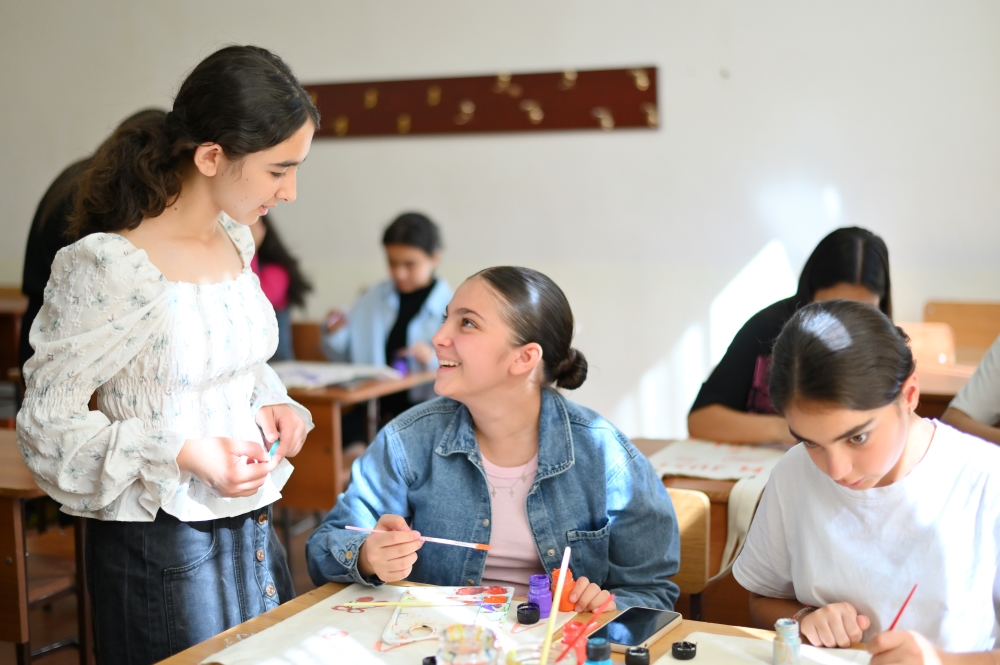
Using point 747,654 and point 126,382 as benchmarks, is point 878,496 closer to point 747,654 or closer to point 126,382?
point 747,654

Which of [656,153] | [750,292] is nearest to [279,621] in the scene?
[750,292]

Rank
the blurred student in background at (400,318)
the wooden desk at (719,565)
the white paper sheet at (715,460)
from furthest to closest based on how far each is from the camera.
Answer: the blurred student in background at (400,318), the white paper sheet at (715,460), the wooden desk at (719,565)

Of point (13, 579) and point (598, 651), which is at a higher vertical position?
point (598, 651)

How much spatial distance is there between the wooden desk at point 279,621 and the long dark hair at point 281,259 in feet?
9.81

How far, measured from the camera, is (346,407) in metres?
4.00

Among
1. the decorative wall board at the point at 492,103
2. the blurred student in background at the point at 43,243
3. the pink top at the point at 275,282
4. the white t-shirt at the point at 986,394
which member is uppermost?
the decorative wall board at the point at 492,103

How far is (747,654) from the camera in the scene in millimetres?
1183

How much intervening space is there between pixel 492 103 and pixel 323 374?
185 cm

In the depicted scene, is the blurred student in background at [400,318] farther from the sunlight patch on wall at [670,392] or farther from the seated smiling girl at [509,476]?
the seated smiling girl at [509,476]

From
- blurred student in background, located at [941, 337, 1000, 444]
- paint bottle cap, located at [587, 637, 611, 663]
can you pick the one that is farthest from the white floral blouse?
blurred student in background, located at [941, 337, 1000, 444]

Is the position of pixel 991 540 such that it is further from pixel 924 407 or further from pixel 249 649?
pixel 924 407

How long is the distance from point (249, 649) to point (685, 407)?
3538mm

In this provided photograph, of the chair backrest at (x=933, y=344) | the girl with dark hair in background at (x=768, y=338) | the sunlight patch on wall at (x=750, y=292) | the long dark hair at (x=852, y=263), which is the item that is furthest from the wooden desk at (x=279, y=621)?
the sunlight patch on wall at (x=750, y=292)

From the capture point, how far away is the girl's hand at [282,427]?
1596 millimetres
